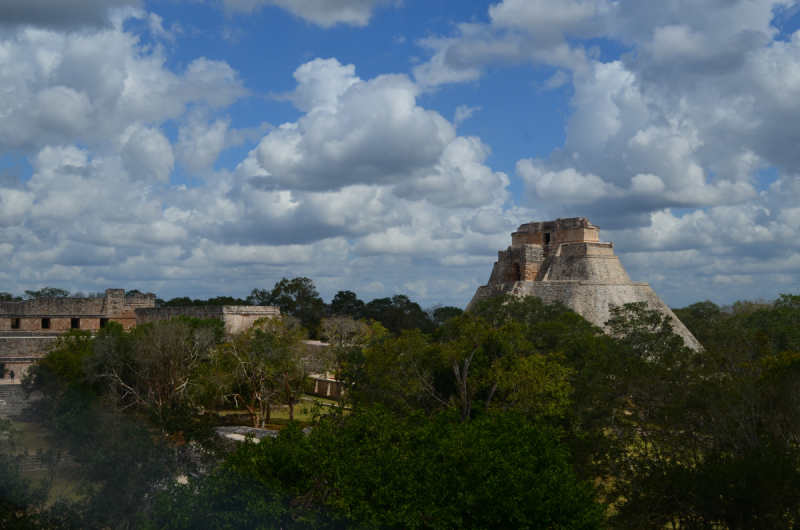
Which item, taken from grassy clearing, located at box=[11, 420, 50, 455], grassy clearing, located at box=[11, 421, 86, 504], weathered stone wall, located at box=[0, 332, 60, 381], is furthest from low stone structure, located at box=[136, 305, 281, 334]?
grassy clearing, located at box=[11, 421, 86, 504]

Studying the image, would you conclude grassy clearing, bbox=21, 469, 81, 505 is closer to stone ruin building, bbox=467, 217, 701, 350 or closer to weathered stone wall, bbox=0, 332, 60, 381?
weathered stone wall, bbox=0, 332, 60, 381

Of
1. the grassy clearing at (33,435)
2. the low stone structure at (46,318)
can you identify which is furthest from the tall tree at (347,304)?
the grassy clearing at (33,435)

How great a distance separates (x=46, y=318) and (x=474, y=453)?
2744cm

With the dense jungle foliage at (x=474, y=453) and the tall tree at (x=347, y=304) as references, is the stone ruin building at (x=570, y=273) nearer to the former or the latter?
the dense jungle foliage at (x=474, y=453)

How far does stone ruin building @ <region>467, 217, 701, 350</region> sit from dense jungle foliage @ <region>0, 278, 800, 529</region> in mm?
9026

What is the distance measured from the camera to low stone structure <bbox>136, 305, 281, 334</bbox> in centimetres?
2950

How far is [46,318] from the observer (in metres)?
29.9

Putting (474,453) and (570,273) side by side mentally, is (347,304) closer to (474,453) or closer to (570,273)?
(570,273)

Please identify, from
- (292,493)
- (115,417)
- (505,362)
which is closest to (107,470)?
(292,493)

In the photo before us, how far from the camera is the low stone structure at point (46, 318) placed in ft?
81.4

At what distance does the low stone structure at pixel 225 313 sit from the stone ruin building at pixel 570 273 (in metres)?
10.4

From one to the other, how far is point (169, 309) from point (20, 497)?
75.9 feet

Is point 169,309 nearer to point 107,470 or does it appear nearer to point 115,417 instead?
point 115,417

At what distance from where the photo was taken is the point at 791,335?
22281 millimetres
